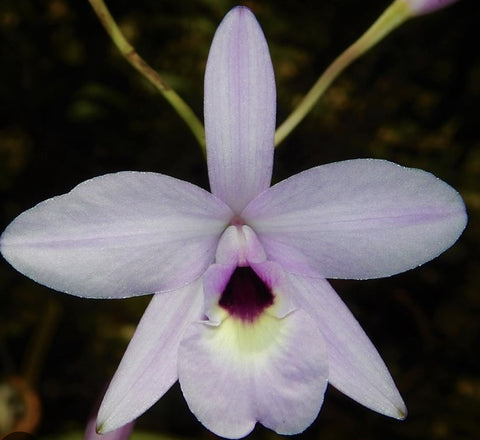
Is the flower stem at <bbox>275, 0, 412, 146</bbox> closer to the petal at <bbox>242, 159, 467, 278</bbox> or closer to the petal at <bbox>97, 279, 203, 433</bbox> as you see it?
the petal at <bbox>242, 159, 467, 278</bbox>

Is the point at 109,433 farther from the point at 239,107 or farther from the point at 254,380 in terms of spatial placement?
the point at 239,107

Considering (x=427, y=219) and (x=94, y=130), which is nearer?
(x=427, y=219)

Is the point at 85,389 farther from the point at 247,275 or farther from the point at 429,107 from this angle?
the point at 429,107

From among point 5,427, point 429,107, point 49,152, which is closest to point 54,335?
point 5,427

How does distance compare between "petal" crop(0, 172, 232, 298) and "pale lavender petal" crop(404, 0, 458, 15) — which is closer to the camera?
"petal" crop(0, 172, 232, 298)

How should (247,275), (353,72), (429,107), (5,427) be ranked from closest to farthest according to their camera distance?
1. (247,275)
2. (5,427)
3. (353,72)
4. (429,107)

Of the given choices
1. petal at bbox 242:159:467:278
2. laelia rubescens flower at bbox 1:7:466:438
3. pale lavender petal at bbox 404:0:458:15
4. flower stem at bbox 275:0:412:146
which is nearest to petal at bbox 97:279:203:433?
laelia rubescens flower at bbox 1:7:466:438

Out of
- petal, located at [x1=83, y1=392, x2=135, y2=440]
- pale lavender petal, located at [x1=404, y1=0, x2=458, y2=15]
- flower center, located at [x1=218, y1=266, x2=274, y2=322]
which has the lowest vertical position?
petal, located at [x1=83, y1=392, x2=135, y2=440]
